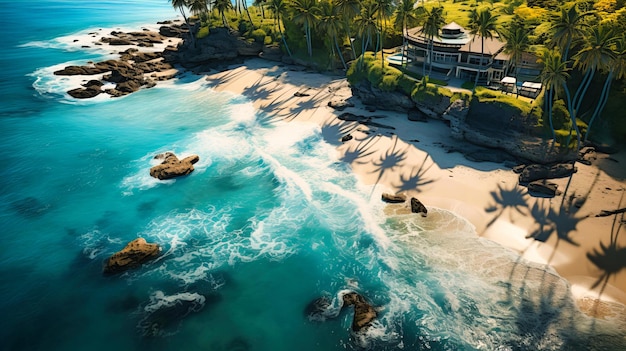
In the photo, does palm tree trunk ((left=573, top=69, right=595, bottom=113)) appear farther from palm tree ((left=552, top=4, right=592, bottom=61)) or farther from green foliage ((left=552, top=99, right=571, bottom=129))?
palm tree ((left=552, top=4, right=592, bottom=61))

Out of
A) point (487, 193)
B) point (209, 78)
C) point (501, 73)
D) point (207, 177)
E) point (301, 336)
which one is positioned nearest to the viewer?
point (301, 336)

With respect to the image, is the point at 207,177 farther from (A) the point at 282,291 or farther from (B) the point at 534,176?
(B) the point at 534,176

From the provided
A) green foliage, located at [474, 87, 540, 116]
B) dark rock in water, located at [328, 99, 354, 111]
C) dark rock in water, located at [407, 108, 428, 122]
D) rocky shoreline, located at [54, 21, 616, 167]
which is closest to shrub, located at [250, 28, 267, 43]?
rocky shoreline, located at [54, 21, 616, 167]

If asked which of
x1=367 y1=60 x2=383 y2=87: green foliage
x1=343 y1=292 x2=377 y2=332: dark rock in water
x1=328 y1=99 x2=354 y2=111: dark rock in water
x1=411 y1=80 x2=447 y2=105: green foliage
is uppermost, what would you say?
x1=367 y1=60 x2=383 y2=87: green foliage

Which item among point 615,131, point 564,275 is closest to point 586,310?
point 564,275

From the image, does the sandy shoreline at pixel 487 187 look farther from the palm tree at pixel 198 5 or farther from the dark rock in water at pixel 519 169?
the palm tree at pixel 198 5

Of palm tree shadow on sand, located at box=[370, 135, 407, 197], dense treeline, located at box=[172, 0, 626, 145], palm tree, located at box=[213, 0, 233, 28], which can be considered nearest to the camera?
dense treeline, located at box=[172, 0, 626, 145]

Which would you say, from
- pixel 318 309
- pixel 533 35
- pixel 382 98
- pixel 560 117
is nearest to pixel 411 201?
pixel 318 309
